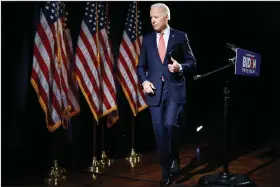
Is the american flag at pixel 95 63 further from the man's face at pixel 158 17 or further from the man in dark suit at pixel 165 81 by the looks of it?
the man's face at pixel 158 17

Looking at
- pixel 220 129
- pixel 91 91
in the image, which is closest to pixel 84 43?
pixel 91 91

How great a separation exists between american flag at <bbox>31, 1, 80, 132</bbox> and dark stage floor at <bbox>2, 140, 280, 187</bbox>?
605 millimetres

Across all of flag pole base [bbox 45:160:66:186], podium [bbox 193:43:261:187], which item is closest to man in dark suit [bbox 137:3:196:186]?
podium [bbox 193:43:261:187]

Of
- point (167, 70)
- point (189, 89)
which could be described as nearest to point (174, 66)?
point (167, 70)

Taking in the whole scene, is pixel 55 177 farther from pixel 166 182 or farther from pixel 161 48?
pixel 161 48

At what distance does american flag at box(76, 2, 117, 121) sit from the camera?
13.5ft

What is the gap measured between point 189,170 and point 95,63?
163cm

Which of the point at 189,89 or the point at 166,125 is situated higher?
the point at 189,89

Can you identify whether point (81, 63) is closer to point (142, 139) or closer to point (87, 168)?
point (87, 168)

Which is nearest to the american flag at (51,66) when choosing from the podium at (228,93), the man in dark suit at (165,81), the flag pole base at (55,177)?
A: the flag pole base at (55,177)

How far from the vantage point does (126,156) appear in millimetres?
4898

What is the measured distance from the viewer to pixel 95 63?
420 cm

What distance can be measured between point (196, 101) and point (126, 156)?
2564 mm

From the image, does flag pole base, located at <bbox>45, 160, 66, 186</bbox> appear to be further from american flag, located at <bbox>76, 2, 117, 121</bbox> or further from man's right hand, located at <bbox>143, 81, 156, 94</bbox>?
man's right hand, located at <bbox>143, 81, 156, 94</bbox>
